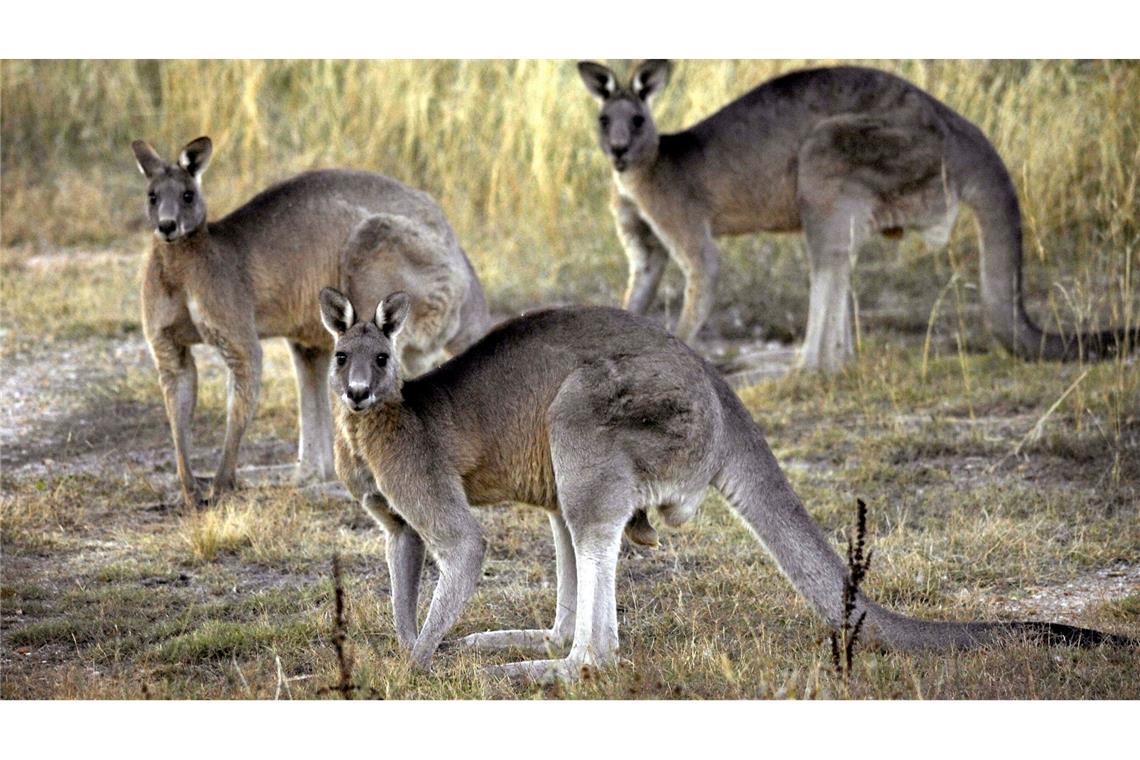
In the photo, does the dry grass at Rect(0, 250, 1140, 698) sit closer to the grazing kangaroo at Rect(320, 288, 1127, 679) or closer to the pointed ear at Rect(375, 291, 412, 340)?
the grazing kangaroo at Rect(320, 288, 1127, 679)

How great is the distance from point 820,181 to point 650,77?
3.80 ft

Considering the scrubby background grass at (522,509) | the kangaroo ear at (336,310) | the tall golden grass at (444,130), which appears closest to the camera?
the kangaroo ear at (336,310)

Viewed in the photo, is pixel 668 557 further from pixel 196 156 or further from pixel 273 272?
pixel 196 156

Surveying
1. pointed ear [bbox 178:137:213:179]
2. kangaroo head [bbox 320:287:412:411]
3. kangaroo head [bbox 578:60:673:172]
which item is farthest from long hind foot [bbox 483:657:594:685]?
kangaroo head [bbox 578:60:673:172]

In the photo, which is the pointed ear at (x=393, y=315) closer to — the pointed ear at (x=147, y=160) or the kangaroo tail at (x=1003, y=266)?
the pointed ear at (x=147, y=160)

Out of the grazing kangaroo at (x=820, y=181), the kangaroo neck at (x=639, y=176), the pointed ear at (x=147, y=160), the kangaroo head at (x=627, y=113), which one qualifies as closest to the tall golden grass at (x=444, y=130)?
the grazing kangaroo at (x=820, y=181)

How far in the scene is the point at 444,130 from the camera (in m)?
12.0

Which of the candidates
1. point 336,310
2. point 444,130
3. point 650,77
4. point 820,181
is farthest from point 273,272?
point 444,130

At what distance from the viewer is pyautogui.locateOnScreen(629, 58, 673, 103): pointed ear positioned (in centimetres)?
888

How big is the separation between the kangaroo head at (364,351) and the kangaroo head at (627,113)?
13.1 feet

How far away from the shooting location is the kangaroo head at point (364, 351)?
5.03 metres

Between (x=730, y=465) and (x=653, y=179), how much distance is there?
4.23 m

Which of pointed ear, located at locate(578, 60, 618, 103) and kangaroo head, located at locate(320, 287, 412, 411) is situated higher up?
pointed ear, located at locate(578, 60, 618, 103)

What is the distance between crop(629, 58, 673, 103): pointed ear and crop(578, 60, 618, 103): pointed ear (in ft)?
0.38
